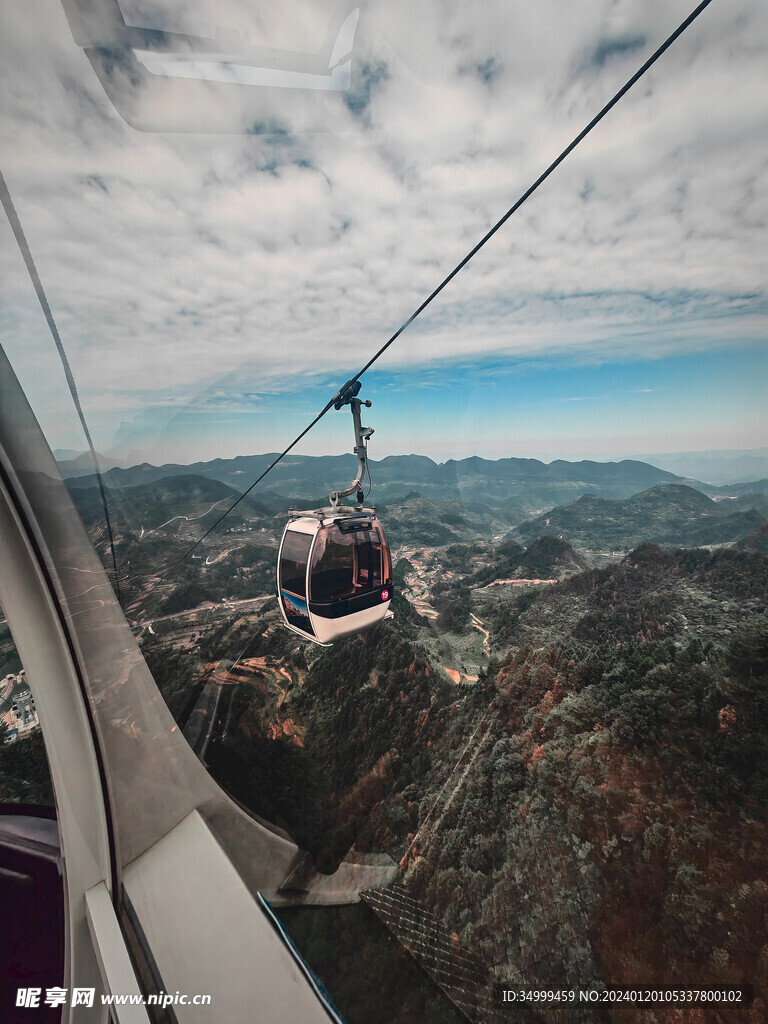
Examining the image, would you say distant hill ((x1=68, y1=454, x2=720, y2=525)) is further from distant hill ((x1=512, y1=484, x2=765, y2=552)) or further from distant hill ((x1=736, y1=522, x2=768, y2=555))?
distant hill ((x1=736, y1=522, x2=768, y2=555))

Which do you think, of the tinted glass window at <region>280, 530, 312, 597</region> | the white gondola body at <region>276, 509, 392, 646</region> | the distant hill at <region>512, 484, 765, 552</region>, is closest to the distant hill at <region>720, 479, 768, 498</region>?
the distant hill at <region>512, 484, 765, 552</region>

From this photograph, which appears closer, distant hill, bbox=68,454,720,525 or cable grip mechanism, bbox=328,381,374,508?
cable grip mechanism, bbox=328,381,374,508

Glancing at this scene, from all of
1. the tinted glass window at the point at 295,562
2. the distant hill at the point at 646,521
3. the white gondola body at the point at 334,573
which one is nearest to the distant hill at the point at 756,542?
the distant hill at the point at 646,521

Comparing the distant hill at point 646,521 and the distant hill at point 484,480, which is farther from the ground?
the distant hill at point 484,480

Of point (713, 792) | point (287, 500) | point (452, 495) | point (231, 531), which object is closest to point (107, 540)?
point (713, 792)

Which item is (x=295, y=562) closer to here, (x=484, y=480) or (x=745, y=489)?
(x=745, y=489)

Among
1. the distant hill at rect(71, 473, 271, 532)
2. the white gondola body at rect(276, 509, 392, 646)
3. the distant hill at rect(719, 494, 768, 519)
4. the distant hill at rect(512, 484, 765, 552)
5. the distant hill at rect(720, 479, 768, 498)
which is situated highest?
the distant hill at rect(71, 473, 271, 532)

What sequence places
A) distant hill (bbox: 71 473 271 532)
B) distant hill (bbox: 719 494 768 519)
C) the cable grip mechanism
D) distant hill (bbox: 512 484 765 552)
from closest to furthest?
1. distant hill (bbox: 71 473 271 532)
2. the cable grip mechanism
3. distant hill (bbox: 719 494 768 519)
4. distant hill (bbox: 512 484 765 552)

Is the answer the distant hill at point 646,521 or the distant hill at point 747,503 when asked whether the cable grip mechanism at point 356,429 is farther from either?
the distant hill at point 747,503
